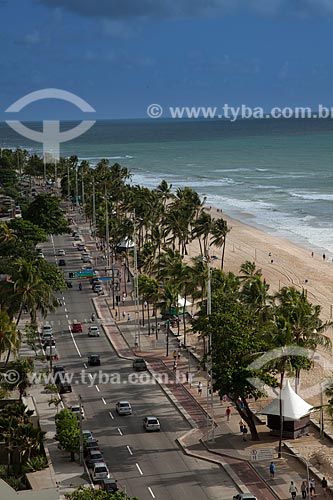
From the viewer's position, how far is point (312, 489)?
46.2 metres

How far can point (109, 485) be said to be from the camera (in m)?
45.6

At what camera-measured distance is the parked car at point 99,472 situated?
47281 mm

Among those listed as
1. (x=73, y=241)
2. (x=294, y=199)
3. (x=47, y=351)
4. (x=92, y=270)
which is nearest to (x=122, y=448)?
(x=47, y=351)

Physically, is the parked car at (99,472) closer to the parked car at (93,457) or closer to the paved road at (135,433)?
the paved road at (135,433)

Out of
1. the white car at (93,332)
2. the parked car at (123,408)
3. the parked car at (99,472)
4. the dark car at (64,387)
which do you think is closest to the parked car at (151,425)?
the parked car at (123,408)

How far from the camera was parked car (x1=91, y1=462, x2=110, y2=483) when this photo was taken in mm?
47281

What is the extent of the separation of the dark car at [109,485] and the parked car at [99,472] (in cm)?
64

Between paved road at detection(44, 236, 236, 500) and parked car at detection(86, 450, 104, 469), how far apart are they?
0.90 metres

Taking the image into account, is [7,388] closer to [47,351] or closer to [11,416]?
[11,416]

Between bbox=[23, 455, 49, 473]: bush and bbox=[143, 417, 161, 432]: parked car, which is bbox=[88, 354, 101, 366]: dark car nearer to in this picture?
bbox=[143, 417, 161, 432]: parked car

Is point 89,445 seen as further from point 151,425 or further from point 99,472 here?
point 151,425

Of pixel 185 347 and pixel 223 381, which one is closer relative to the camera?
pixel 223 381

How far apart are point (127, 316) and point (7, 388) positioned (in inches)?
1252

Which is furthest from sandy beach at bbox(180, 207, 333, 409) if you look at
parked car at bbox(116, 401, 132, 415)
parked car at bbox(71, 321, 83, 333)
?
parked car at bbox(71, 321, 83, 333)
